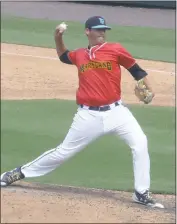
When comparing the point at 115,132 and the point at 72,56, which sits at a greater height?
the point at 72,56

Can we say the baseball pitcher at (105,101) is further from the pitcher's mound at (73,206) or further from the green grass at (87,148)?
the green grass at (87,148)

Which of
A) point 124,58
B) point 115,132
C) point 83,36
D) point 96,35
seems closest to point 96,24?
point 96,35

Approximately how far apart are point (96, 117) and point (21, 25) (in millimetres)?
13003

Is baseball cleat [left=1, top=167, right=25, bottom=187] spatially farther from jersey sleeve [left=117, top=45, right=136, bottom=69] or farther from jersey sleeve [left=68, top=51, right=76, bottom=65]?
jersey sleeve [left=117, top=45, right=136, bottom=69]

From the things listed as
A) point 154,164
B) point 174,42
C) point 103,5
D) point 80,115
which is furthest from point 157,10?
point 80,115

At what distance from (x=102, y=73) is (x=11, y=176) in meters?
1.47

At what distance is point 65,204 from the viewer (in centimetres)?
650

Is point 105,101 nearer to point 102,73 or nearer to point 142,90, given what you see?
point 102,73

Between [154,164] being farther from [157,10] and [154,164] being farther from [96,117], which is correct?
[157,10]

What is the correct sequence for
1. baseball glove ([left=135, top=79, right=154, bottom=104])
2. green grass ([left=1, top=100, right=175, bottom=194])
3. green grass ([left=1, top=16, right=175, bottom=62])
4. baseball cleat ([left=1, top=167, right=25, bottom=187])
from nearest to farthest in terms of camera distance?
baseball glove ([left=135, top=79, right=154, bottom=104])
baseball cleat ([left=1, top=167, right=25, bottom=187])
green grass ([left=1, top=100, right=175, bottom=194])
green grass ([left=1, top=16, right=175, bottom=62])

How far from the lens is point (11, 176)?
275 inches

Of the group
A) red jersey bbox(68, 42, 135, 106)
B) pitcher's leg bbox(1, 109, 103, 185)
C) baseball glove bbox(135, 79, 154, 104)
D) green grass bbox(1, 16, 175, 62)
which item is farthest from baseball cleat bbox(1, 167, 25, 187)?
green grass bbox(1, 16, 175, 62)

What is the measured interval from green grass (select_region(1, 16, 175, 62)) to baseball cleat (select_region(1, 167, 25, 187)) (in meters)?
8.54

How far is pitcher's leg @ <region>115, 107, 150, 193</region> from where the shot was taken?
6.61 metres
